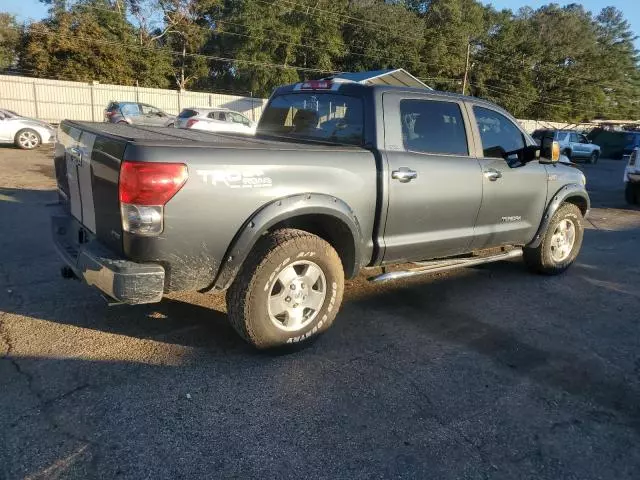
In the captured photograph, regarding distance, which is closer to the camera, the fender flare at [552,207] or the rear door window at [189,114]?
the fender flare at [552,207]

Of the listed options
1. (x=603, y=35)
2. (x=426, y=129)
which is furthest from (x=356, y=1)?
(x=426, y=129)

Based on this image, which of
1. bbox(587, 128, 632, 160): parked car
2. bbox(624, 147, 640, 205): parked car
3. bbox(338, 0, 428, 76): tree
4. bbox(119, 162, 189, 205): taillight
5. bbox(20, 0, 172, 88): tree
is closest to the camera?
bbox(119, 162, 189, 205): taillight

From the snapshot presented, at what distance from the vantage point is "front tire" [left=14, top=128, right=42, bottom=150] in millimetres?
15992

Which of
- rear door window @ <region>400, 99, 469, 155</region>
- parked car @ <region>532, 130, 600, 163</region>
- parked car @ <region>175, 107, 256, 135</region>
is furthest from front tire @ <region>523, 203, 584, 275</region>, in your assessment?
parked car @ <region>532, 130, 600, 163</region>

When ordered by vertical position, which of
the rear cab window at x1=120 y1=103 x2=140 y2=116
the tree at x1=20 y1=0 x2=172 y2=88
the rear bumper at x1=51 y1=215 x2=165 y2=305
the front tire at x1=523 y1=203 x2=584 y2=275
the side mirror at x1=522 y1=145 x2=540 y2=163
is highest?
the tree at x1=20 y1=0 x2=172 y2=88

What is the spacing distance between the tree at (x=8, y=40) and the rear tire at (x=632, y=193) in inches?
1632

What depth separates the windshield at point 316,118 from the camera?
410 cm

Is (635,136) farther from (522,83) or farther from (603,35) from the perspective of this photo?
(603,35)

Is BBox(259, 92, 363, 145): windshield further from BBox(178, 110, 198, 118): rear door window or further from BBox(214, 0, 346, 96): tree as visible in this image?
BBox(214, 0, 346, 96): tree

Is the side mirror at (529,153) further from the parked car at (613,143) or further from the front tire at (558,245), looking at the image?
the parked car at (613,143)

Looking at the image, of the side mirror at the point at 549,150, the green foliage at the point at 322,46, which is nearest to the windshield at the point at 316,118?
the side mirror at the point at 549,150

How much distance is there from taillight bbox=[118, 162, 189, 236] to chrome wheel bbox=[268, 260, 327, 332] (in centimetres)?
92

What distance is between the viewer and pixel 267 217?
3.25 m

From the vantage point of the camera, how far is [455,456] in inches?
103
